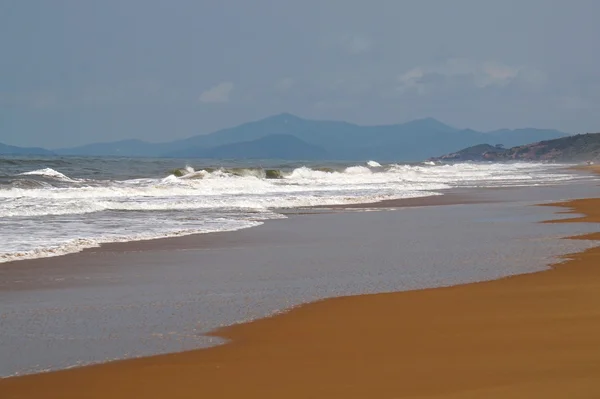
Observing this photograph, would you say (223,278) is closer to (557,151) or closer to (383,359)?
(383,359)

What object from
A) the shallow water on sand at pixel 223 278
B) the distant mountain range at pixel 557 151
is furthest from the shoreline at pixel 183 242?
the distant mountain range at pixel 557 151

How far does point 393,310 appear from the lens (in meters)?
7.43

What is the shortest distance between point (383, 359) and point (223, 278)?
4.42m

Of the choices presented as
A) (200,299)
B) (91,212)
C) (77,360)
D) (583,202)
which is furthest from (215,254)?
(583,202)

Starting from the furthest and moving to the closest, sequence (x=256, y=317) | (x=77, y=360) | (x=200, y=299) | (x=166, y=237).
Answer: (x=166, y=237) < (x=200, y=299) < (x=256, y=317) < (x=77, y=360)

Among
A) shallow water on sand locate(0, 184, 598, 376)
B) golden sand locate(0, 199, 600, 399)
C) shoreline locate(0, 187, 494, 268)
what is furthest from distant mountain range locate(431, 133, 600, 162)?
golden sand locate(0, 199, 600, 399)

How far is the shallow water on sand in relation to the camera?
6.42 m

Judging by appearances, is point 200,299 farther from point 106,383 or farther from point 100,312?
point 106,383

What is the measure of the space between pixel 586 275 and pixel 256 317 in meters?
4.27

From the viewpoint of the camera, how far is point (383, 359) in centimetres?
552

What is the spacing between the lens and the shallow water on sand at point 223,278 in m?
6.42

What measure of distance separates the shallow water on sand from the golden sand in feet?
1.52

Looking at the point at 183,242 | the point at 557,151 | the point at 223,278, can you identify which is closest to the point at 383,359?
the point at 223,278

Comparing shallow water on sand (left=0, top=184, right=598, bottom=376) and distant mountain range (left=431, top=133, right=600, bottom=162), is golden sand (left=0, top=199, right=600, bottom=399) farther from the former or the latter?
distant mountain range (left=431, top=133, right=600, bottom=162)
